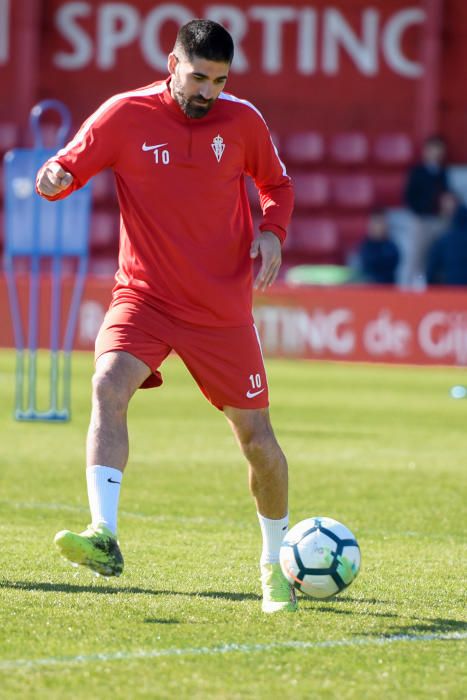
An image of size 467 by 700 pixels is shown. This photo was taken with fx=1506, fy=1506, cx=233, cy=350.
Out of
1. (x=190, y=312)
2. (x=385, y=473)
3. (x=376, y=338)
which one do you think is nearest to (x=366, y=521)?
(x=385, y=473)

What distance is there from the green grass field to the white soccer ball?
0.37 feet

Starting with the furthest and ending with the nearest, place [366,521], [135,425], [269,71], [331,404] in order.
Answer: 1. [269,71]
2. [331,404]
3. [135,425]
4. [366,521]

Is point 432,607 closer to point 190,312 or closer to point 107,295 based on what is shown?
point 190,312

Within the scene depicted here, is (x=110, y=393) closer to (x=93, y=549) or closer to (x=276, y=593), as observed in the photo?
(x=93, y=549)

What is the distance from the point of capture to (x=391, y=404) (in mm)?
16422

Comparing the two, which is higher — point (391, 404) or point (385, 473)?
point (385, 473)

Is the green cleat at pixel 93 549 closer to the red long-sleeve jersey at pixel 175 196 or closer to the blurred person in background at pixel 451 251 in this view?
the red long-sleeve jersey at pixel 175 196

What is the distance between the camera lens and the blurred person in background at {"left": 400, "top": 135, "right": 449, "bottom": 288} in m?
24.5

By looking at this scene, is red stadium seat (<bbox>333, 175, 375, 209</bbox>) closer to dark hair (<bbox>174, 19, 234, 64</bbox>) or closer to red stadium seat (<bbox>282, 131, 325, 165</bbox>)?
red stadium seat (<bbox>282, 131, 325, 165</bbox>)

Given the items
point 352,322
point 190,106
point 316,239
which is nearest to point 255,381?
point 190,106

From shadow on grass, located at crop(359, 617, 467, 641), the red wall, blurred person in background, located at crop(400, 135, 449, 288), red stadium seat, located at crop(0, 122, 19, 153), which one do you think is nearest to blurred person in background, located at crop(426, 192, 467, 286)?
blurred person in background, located at crop(400, 135, 449, 288)

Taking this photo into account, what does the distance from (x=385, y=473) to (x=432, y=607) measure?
4.85 m

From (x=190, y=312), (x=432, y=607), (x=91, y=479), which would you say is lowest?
(x=432, y=607)

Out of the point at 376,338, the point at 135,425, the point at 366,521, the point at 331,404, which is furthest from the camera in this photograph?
the point at 376,338
